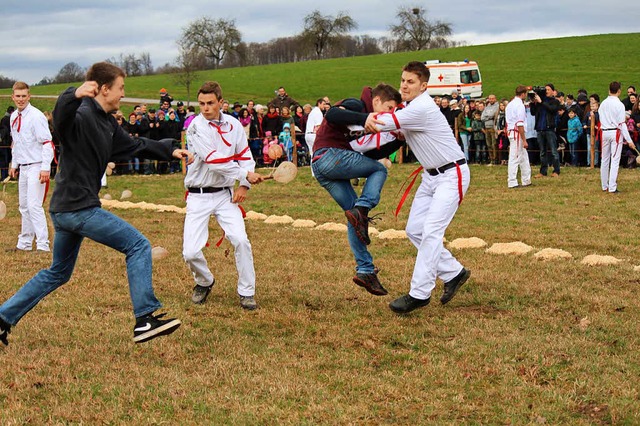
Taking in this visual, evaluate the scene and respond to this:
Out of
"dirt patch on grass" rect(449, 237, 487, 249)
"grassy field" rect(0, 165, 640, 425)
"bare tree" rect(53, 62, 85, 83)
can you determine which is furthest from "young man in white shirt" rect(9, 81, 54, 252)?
"bare tree" rect(53, 62, 85, 83)

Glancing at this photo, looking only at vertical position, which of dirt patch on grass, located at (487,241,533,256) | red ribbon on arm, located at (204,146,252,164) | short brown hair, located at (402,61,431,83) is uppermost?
short brown hair, located at (402,61,431,83)

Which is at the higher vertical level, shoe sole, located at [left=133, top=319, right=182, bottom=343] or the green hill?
the green hill

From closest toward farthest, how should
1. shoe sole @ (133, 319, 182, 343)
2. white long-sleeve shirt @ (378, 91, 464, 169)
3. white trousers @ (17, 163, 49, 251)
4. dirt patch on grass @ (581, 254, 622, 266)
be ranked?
shoe sole @ (133, 319, 182, 343), white long-sleeve shirt @ (378, 91, 464, 169), dirt patch on grass @ (581, 254, 622, 266), white trousers @ (17, 163, 49, 251)

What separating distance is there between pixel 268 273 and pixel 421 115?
330 centimetres

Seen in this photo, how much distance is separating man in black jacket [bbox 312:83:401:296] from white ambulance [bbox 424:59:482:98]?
35.1 meters

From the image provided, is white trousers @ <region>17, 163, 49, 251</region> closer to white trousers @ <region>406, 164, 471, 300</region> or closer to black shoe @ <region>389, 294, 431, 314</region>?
black shoe @ <region>389, 294, 431, 314</region>

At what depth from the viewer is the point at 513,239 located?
12320 millimetres

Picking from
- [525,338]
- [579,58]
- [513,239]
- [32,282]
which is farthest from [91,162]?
[579,58]

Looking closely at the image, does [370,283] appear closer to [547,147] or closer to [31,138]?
[31,138]

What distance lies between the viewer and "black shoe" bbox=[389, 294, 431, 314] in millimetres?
7637

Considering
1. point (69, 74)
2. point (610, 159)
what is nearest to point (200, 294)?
point (610, 159)

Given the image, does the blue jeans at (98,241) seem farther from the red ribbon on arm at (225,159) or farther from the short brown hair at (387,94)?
the short brown hair at (387,94)

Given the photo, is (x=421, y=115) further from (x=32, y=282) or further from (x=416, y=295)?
(x=32, y=282)

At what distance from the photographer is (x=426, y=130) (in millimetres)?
7520
